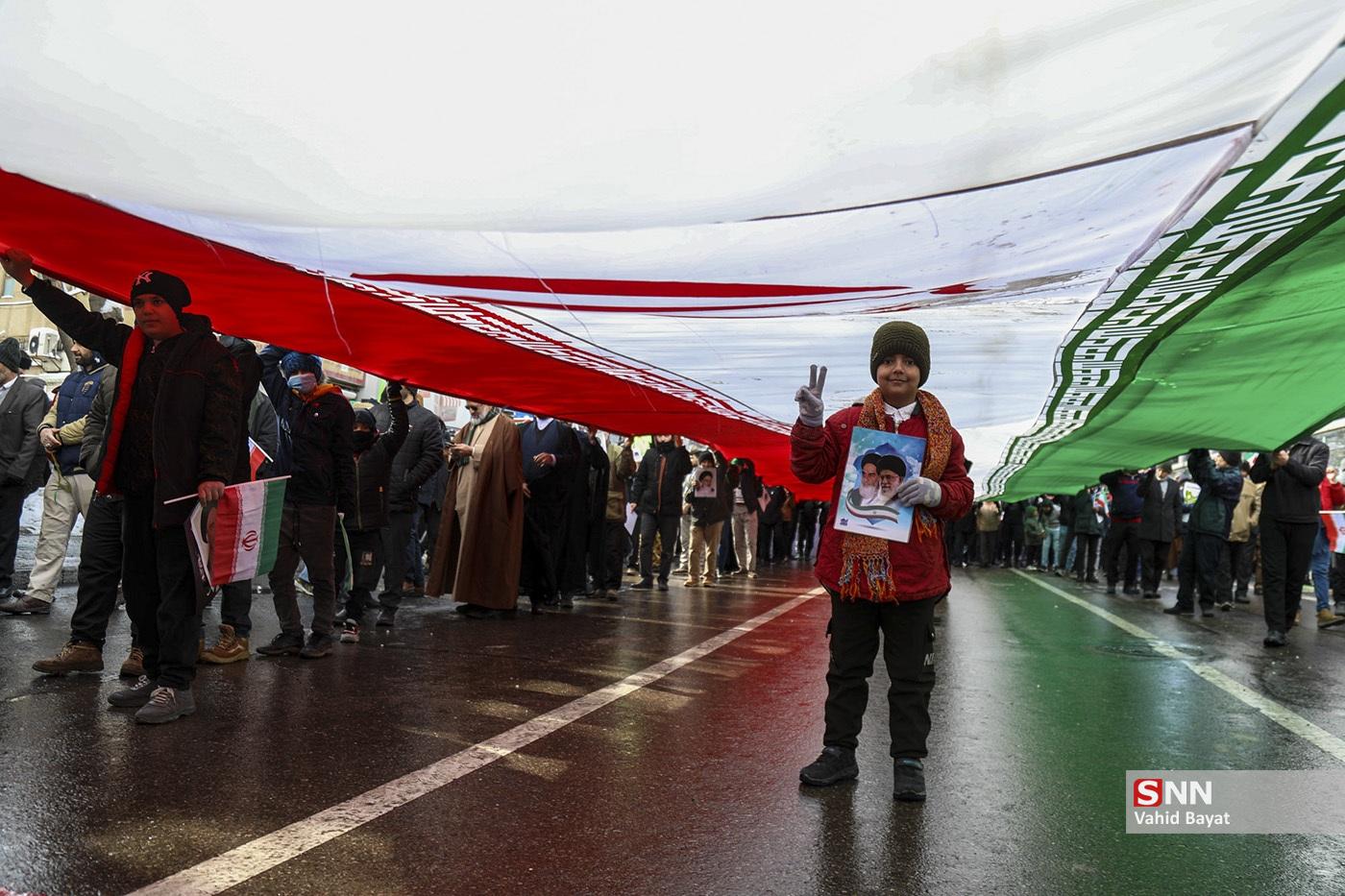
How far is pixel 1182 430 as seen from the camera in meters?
9.94

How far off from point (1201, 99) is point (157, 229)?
3.97m

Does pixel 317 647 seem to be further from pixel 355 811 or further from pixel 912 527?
pixel 912 527

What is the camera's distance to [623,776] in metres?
4.02

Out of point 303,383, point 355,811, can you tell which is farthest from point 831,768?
point 303,383

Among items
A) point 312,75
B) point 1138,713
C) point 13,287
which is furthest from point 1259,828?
point 13,287

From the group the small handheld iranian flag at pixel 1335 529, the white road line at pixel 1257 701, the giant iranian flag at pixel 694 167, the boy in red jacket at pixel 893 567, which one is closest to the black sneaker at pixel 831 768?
the boy in red jacket at pixel 893 567

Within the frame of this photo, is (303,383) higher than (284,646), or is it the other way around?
(303,383)

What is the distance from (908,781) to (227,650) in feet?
13.7

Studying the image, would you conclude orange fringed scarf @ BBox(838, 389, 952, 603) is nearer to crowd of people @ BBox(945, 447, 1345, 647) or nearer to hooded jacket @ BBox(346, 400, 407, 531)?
hooded jacket @ BBox(346, 400, 407, 531)

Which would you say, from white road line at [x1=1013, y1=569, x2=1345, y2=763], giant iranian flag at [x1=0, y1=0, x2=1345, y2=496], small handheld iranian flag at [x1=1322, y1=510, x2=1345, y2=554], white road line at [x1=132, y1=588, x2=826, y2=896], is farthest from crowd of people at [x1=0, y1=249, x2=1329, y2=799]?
white road line at [x1=132, y1=588, x2=826, y2=896]

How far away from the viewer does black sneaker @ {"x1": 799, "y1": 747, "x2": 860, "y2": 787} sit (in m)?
4.01

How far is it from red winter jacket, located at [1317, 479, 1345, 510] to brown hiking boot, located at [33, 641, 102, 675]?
1513 cm

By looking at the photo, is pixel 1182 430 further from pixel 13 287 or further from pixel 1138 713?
pixel 13 287

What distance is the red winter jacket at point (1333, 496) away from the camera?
47.4 ft
